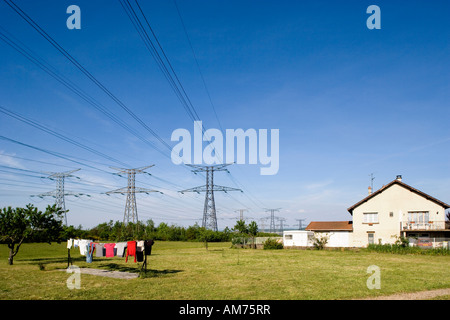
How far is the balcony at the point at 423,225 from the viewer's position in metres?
42.9

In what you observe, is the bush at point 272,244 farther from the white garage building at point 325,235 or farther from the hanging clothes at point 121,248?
the hanging clothes at point 121,248

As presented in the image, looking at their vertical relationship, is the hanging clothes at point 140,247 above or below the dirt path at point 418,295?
above

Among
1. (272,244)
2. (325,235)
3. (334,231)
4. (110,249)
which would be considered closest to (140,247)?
(110,249)

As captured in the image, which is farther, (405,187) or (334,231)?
(334,231)

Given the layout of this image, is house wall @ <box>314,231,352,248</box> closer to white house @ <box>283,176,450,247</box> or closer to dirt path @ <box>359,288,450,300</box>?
white house @ <box>283,176,450,247</box>

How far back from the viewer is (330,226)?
175 feet

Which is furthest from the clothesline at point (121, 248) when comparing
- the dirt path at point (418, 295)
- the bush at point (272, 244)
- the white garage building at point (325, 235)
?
the white garage building at point (325, 235)

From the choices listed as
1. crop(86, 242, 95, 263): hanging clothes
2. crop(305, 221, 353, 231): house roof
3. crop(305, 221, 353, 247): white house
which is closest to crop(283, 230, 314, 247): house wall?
crop(305, 221, 353, 247): white house

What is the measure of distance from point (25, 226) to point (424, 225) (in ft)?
156

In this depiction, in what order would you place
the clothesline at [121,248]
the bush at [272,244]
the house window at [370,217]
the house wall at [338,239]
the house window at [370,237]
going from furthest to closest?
the bush at [272,244] → the house window at [370,217] → the house window at [370,237] → the house wall at [338,239] → the clothesline at [121,248]

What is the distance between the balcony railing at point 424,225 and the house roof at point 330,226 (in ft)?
27.0

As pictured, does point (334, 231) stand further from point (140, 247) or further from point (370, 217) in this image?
point (140, 247)

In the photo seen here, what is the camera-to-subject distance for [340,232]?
48.2 metres
